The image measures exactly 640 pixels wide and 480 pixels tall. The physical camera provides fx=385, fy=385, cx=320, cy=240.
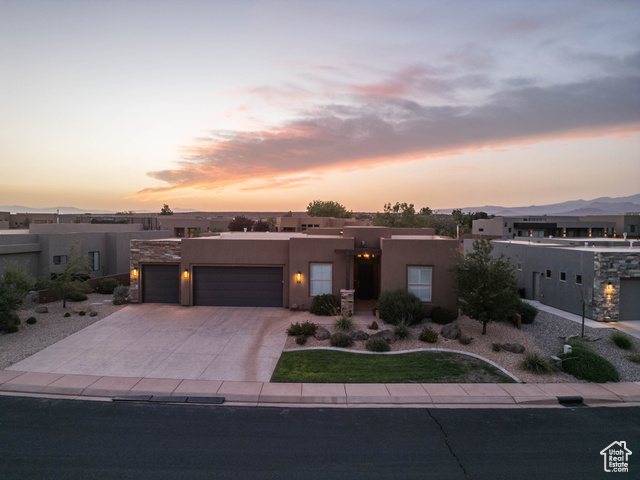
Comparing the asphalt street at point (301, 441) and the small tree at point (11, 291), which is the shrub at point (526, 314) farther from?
the small tree at point (11, 291)

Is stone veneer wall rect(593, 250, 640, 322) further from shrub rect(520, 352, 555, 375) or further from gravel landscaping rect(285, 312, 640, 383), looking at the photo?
shrub rect(520, 352, 555, 375)

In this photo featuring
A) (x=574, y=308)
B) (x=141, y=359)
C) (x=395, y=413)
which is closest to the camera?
(x=395, y=413)

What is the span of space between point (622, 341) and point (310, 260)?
12324mm

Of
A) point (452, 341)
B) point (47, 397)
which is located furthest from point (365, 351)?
point (47, 397)

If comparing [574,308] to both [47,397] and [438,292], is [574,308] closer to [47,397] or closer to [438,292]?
[438,292]

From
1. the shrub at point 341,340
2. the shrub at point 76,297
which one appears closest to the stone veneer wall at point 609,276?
the shrub at point 341,340

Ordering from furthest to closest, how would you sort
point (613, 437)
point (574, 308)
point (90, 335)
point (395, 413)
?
point (574, 308) < point (90, 335) < point (395, 413) < point (613, 437)

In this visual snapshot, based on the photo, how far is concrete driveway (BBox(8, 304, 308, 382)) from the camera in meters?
Result: 11.7

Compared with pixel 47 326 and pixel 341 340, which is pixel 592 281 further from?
pixel 47 326

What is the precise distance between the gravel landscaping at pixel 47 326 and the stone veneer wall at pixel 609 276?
21642 mm

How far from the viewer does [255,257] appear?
19.0 metres

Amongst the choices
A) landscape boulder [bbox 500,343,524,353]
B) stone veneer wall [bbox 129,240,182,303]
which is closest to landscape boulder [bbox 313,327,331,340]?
landscape boulder [bbox 500,343,524,353]

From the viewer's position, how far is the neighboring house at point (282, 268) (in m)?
17.4

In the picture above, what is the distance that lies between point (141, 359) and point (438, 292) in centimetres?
1218
